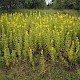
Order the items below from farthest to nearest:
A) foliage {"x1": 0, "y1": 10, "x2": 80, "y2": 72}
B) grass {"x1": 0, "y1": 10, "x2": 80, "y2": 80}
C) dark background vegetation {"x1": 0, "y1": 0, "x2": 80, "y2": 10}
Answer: dark background vegetation {"x1": 0, "y1": 0, "x2": 80, "y2": 10} → foliage {"x1": 0, "y1": 10, "x2": 80, "y2": 72} → grass {"x1": 0, "y1": 10, "x2": 80, "y2": 80}

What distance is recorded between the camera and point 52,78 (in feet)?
18.9

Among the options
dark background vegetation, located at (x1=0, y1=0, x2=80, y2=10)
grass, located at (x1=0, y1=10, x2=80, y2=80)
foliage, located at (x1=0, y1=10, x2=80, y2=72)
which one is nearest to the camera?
grass, located at (x1=0, y1=10, x2=80, y2=80)

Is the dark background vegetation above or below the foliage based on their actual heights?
above

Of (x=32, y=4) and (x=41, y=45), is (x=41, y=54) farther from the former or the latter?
(x=32, y=4)

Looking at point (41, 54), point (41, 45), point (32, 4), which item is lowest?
point (41, 54)

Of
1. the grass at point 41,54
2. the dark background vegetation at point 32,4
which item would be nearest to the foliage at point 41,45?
the grass at point 41,54

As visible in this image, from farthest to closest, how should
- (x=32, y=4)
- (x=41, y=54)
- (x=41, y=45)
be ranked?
(x=32, y=4)
(x=41, y=45)
(x=41, y=54)

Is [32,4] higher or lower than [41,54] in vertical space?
higher

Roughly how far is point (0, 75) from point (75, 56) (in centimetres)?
182

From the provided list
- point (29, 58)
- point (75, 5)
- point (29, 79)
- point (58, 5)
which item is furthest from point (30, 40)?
point (58, 5)

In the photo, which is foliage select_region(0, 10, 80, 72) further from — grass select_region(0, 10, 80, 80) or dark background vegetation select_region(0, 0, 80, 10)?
dark background vegetation select_region(0, 0, 80, 10)

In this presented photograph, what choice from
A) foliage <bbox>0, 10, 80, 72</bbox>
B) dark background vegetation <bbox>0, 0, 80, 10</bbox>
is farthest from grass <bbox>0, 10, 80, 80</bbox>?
dark background vegetation <bbox>0, 0, 80, 10</bbox>

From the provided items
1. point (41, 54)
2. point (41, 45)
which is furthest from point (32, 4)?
point (41, 54)

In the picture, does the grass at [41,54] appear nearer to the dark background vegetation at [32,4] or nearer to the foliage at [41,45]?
the foliage at [41,45]
